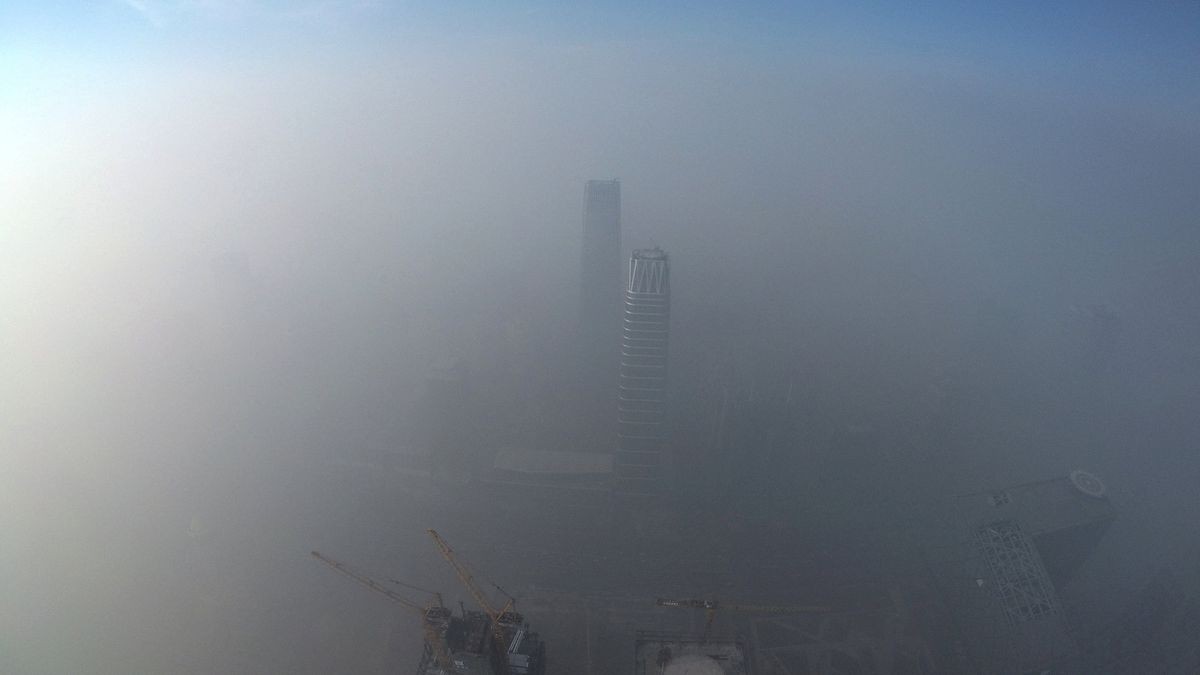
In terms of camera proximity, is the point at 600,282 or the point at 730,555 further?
the point at 600,282

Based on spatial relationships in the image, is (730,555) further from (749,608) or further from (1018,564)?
(1018,564)

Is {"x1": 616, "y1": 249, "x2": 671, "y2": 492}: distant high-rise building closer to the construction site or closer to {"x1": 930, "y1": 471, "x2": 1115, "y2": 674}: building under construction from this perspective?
the construction site

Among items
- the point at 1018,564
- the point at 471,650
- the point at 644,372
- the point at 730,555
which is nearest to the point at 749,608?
the point at 730,555

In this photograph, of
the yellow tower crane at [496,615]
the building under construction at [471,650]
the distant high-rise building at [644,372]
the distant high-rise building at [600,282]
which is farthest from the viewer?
the distant high-rise building at [600,282]

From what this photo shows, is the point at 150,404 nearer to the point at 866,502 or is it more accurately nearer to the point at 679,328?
the point at 679,328

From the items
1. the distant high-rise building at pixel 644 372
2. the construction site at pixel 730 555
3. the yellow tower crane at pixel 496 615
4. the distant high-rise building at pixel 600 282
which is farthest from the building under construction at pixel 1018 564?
the distant high-rise building at pixel 600 282

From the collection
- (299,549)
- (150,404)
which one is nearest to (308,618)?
(299,549)

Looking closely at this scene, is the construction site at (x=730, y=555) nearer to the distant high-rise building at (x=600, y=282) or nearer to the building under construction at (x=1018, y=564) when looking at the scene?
the building under construction at (x=1018, y=564)
